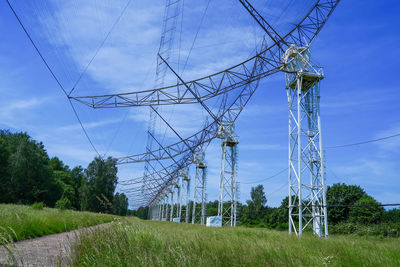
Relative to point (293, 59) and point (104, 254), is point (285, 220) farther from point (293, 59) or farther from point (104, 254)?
point (104, 254)

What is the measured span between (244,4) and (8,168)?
48864mm

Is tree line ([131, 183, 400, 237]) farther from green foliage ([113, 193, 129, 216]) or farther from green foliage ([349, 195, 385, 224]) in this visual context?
green foliage ([113, 193, 129, 216])

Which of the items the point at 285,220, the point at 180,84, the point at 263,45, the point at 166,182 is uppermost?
the point at 263,45

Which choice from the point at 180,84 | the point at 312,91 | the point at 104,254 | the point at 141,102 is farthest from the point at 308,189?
the point at 104,254

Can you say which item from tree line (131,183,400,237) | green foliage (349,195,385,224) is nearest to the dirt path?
tree line (131,183,400,237)

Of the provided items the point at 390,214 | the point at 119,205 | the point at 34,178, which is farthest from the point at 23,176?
the point at 390,214

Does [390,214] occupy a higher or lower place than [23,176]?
lower

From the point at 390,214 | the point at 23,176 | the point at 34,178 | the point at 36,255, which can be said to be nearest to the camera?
the point at 36,255

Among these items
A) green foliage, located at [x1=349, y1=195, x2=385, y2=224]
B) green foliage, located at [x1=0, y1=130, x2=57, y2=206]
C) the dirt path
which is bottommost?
the dirt path

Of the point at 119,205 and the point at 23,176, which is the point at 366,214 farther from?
the point at 23,176

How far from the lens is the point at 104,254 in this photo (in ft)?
13.3

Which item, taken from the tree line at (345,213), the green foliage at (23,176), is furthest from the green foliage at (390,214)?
the green foliage at (23,176)

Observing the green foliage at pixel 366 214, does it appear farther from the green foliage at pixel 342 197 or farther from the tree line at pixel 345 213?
the green foliage at pixel 342 197

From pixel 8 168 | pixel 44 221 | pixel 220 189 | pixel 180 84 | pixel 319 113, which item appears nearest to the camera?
pixel 44 221
